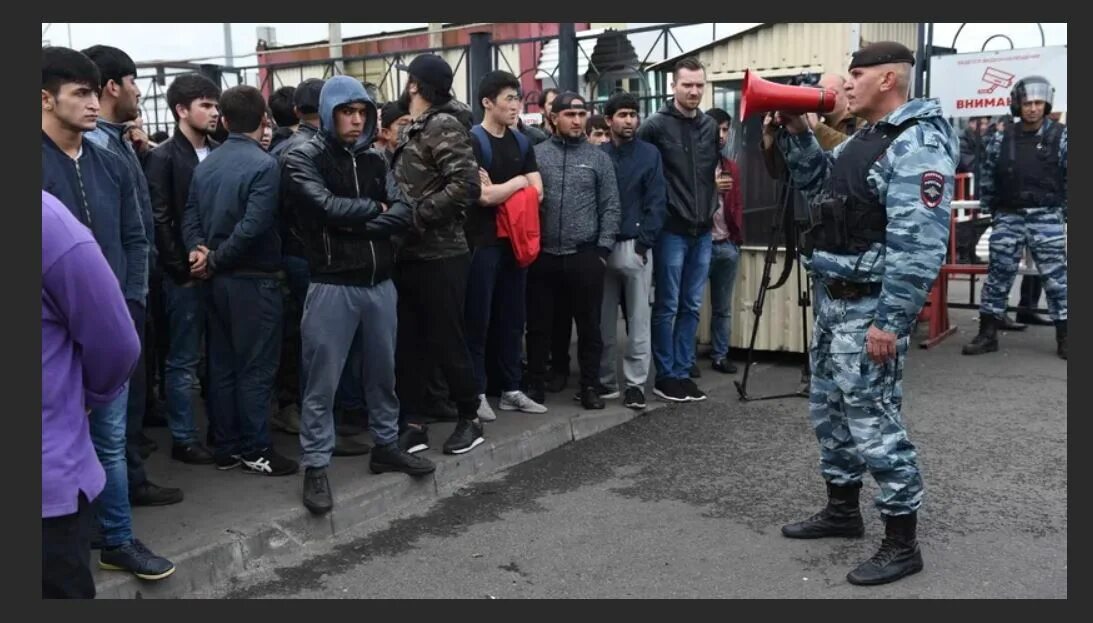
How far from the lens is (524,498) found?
495 centimetres

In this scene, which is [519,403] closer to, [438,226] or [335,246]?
[438,226]

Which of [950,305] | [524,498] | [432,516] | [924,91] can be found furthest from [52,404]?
[950,305]

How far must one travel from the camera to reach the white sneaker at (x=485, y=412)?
230 inches

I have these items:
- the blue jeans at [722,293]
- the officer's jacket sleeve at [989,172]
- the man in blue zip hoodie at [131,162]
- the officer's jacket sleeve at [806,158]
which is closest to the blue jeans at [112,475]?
the man in blue zip hoodie at [131,162]

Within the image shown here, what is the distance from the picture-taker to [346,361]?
554cm

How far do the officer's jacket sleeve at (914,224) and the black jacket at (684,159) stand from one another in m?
2.70

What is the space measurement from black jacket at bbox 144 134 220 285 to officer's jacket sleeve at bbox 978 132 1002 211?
6.08 m

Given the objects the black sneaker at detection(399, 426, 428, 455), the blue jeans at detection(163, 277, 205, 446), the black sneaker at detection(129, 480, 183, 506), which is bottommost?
the black sneaker at detection(129, 480, 183, 506)

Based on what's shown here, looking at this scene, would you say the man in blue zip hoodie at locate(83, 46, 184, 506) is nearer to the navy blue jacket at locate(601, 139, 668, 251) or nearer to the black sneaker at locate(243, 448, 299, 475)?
the black sneaker at locate(243, 448, 299, 475)

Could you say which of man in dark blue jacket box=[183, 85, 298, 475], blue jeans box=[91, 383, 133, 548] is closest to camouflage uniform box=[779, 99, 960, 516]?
man in dark blue jacket box=[183, 85, 298, 475]

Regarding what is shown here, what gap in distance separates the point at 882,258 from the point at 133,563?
117 inches

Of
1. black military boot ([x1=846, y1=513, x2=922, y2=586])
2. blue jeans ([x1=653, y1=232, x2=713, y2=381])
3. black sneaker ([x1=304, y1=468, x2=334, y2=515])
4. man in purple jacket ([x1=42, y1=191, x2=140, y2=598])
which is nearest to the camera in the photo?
man in purple jacket ([x1=42, y1=191, x2=140, y2=598])

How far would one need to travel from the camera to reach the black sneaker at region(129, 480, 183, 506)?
4.44 meters

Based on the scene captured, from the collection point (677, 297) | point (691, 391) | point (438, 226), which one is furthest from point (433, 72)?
point (691, 391)
